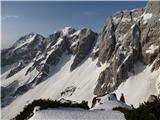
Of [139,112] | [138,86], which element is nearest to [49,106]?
[139,112]

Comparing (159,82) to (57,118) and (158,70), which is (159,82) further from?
(57,118)

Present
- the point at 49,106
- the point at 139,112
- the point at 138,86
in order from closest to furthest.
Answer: the point at 139,112, the point at 49,106, the point at 138,86

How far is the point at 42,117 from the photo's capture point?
38344mm

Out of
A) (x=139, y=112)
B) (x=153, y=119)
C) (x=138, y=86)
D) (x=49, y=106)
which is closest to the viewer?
(x=153, y=119)

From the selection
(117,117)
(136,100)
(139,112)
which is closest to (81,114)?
(117,117)

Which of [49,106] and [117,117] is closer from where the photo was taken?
[117,117]

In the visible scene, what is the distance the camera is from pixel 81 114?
38.5 metres

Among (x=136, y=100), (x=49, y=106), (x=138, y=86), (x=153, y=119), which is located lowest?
(x=153, y=119)

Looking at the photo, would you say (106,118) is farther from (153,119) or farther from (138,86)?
(138,86)

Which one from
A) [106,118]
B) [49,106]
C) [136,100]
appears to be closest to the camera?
[106,118]

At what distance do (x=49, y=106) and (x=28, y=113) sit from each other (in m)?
3.80

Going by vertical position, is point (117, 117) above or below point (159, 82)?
below

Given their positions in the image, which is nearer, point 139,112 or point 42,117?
point 139,112

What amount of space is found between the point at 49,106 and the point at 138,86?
159 meters
